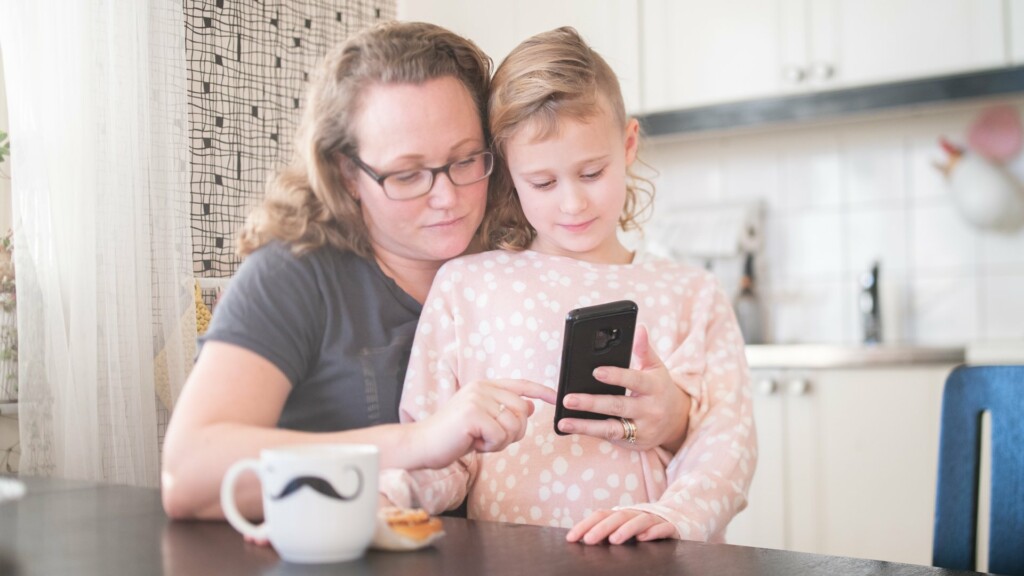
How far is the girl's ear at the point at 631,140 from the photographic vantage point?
1.31 metres

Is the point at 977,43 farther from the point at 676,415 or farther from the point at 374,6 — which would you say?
the point at 676,415

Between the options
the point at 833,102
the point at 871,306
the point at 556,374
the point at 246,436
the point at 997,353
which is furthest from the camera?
the point at 871,306

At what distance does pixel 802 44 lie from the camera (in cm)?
296

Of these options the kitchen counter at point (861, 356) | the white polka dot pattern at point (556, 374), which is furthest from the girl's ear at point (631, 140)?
the kitchen counter at point (861, 356)

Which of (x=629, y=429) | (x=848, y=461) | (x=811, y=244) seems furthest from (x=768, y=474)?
(x=629, y=429)

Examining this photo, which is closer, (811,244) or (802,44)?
(802,44)

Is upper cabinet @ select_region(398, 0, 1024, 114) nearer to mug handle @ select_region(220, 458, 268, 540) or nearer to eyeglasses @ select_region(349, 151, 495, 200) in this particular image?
eyeglasses @ select_region(349, 151, 495, 200)

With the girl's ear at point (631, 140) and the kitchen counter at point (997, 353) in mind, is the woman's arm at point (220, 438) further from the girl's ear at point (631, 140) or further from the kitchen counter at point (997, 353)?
the kitchen counter at point (997, 353)

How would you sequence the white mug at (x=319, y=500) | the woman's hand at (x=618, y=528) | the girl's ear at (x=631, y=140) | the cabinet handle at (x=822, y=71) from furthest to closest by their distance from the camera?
the cabinet handle at (x=822, y=71) < the girl's ear at (x=631, y=140) < the woman's hand at (x=618, y=528) < the white mug at (x=319, y=500)

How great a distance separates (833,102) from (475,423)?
232 centimetres

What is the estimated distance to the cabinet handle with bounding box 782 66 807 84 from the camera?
2.96m

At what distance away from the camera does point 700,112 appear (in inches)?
122

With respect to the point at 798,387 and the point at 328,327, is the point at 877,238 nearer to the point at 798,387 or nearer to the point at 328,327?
the point at 798,387

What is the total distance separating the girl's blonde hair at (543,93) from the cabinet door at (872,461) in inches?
64.1
